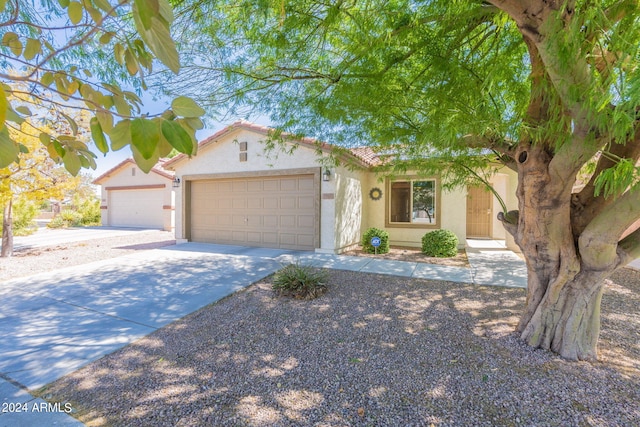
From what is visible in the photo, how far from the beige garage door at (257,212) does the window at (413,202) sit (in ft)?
11.5

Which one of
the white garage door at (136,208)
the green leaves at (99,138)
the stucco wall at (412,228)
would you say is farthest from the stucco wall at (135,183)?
the green leaves at (99,138)

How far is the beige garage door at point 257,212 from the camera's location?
8859mm

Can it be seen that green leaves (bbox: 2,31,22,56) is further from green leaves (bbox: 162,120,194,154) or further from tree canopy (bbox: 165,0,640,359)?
tree canopy (bbox: 165,0,640,359)

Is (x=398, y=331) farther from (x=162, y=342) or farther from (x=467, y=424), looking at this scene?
(x=162, y=342)

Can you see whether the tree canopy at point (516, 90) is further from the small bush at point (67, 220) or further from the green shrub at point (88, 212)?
the green shrub at point (88, 212)

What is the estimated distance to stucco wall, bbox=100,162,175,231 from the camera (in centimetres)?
1530

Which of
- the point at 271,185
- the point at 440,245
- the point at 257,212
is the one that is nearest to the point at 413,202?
the point at 440,245

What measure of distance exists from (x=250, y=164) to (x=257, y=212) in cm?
166

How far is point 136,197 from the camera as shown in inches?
672

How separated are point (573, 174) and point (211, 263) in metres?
7.22

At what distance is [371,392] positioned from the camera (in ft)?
8.21

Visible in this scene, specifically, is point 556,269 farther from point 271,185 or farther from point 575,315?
point 271,185

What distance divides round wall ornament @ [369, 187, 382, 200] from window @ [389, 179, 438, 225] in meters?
0.41

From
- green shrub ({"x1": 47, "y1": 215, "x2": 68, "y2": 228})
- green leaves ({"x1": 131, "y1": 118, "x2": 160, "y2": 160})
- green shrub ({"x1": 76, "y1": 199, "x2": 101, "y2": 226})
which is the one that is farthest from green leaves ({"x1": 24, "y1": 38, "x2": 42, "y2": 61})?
green shrub ({"x1": 76, "y1": 199, "x2": 101, "y2": 226})
